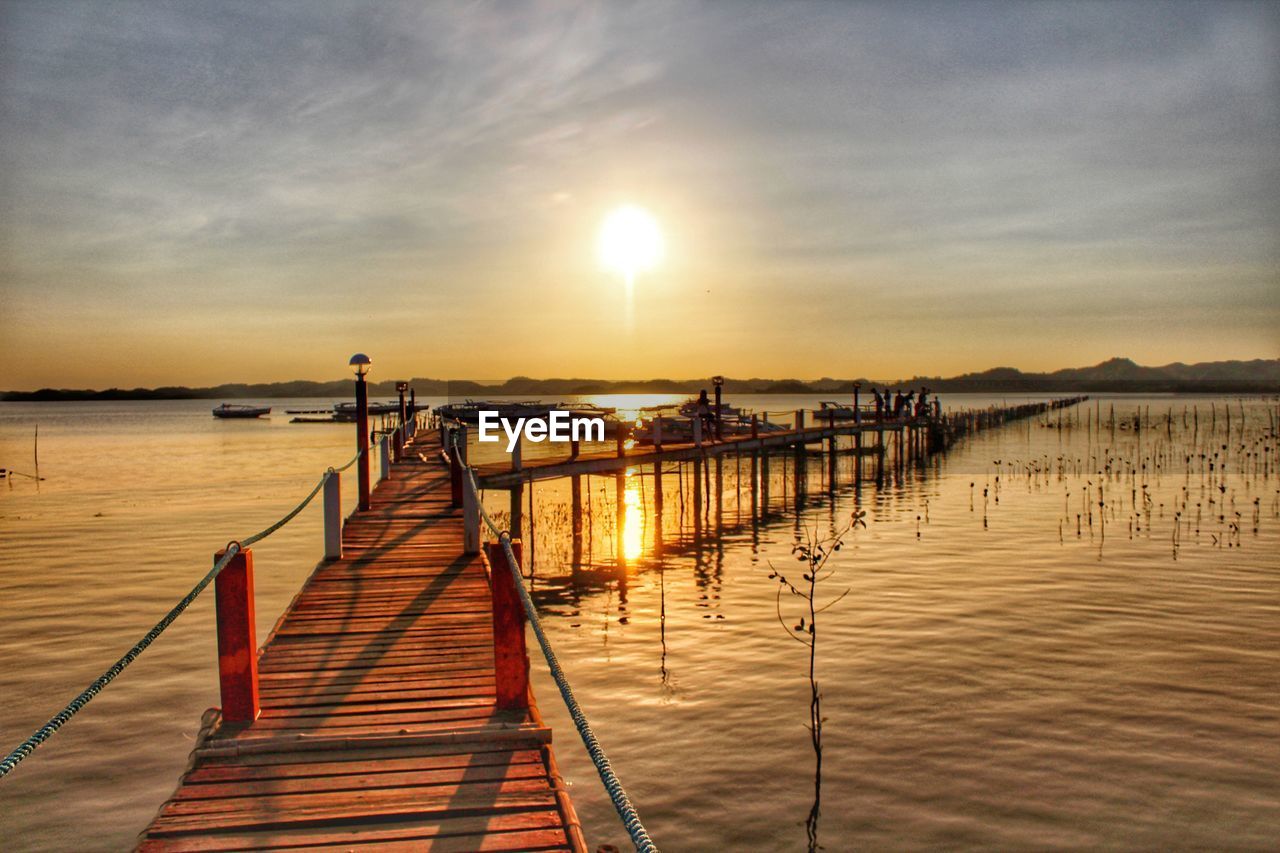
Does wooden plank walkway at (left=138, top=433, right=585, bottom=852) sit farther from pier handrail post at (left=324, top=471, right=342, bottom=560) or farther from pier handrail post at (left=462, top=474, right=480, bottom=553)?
pier handrail post at (left=462, top=474, right=480, bottom=553)

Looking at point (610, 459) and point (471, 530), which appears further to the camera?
point (610, 459)

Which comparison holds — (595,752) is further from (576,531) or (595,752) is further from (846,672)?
(576,531)

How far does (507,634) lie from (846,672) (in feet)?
22.5

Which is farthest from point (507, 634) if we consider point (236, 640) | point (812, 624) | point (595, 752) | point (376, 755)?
point (812, 624)

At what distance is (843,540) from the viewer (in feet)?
73.6

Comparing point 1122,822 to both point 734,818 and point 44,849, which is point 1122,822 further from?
point 44,849

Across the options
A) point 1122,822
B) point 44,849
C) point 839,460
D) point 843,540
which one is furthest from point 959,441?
point 44,849

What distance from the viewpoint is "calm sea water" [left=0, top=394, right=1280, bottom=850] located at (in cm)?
840

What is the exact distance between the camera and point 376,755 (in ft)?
19.3

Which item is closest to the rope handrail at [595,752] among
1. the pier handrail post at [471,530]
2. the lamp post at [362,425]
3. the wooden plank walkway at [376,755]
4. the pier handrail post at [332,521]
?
the wooden plank walkway at [376,755]

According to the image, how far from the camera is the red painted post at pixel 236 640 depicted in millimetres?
6363

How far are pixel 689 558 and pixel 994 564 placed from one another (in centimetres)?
675

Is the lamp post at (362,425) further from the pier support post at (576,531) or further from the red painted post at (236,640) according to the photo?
the red painted post at (236,640)

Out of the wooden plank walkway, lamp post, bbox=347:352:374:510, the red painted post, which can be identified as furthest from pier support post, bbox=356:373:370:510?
the red painted post
